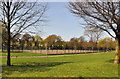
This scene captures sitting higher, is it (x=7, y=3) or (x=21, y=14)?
(x=7, y=3)

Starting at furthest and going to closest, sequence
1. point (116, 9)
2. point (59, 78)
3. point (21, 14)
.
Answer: point (21, 14)
point (116, 9)
point (59, 78)

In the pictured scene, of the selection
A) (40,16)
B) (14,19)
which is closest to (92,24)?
(40,16)

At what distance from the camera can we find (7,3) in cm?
1150

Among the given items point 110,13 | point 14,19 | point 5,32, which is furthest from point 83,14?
point 5,32

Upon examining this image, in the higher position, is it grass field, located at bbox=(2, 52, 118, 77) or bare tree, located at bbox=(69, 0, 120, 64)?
bare tree, located at bbox=(69, 0, 120, 64)

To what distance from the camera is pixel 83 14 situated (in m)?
12.5

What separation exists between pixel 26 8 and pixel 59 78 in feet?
28.7

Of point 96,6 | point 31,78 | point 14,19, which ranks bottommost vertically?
point 31,78

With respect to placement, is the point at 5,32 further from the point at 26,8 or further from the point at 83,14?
the point at 83,14

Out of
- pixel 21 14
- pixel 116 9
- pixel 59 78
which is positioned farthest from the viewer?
pixel 21 14

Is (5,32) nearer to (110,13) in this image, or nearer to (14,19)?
(14,19)

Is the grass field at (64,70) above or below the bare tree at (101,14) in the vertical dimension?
below

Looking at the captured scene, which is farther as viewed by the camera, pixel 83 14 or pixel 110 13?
pixel 83 14

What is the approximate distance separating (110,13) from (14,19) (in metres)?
9.46
